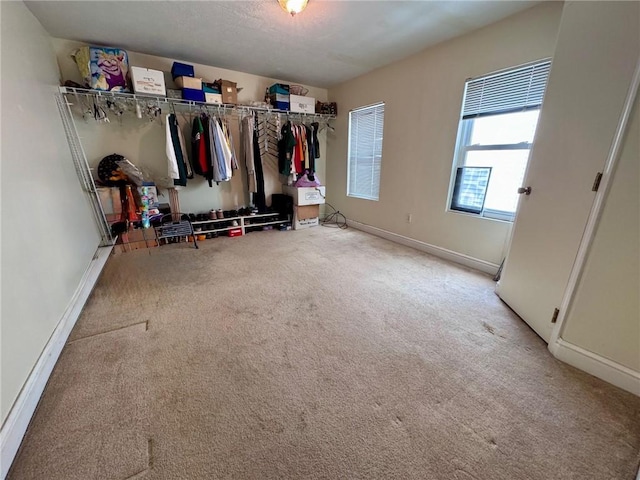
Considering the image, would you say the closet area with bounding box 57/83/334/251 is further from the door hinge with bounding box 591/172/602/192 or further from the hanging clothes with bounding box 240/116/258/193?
the door hinge with bounding box 591/172/602/192

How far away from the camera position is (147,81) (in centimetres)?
272

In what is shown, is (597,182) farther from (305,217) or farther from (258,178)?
(258,178)

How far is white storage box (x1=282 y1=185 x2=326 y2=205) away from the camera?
3963mm

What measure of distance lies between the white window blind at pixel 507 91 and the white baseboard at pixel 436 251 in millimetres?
1442

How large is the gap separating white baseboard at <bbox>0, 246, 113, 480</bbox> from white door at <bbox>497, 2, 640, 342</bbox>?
269 cm

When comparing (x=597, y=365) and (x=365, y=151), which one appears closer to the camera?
(x=597, y=365)

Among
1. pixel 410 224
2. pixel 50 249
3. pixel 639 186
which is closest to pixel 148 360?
pixel 50 249

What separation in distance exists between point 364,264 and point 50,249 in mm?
2564

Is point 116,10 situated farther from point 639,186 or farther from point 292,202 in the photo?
point 639,186

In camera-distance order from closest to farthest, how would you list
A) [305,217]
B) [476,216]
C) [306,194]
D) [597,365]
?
[597,365] < [476,216] < [306,194] < [305,217]

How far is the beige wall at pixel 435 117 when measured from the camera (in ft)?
6.98

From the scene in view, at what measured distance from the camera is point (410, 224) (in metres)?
3.31

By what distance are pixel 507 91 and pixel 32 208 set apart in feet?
12.3

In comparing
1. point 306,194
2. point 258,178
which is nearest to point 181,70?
point 258,178
